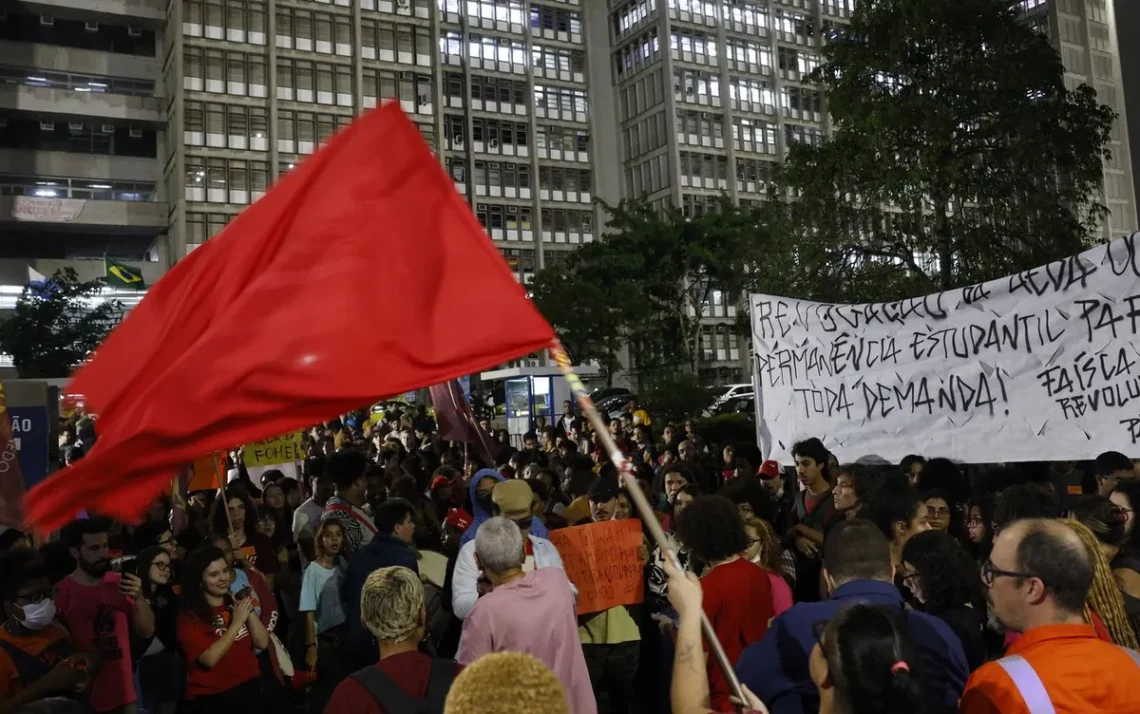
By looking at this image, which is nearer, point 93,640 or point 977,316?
point 93,640

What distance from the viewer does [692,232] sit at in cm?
3791

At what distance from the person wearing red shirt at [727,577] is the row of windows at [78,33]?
51.9m

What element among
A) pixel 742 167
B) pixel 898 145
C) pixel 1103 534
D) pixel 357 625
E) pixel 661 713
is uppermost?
pixel 742 167

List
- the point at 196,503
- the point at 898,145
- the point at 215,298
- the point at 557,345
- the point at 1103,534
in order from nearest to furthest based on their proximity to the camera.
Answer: the point at 557,345 < the point at 215,298 < the point at 1103,534 < the point at 196,503 < the point at 898,145

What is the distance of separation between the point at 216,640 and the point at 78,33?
51298 millimetres

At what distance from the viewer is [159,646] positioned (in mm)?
5582

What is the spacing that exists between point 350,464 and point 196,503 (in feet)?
13.3

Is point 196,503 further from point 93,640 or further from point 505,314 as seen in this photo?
point 505,314

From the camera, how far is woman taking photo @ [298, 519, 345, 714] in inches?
226

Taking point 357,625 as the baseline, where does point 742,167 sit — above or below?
above

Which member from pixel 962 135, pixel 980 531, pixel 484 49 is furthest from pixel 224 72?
pixel 980 531

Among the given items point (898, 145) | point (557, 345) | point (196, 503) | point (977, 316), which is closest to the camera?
point (557, 345)

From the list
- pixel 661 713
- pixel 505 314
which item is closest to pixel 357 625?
pixel 661 713

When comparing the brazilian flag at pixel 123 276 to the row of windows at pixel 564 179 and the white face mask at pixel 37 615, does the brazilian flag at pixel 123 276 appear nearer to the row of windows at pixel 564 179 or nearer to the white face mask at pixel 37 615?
the row of windows at pixel 564 179
